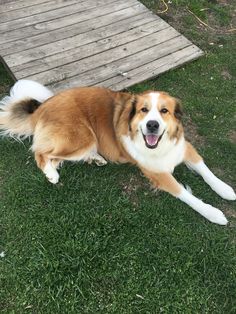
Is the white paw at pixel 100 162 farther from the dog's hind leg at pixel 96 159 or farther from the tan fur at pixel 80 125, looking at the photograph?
the tan fur at pixel 80 125

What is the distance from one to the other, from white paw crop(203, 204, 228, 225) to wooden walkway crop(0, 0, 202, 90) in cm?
184

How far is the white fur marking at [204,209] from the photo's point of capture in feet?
11.3

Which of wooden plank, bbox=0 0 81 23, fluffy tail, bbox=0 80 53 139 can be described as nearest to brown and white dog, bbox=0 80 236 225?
fluffy tail, bbox=0 80 53 139

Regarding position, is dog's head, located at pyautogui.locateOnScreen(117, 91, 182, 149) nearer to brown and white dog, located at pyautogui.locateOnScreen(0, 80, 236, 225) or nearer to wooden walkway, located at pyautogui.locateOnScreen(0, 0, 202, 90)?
brown and white dog, located at pyautogui.locateOnScreen(0, 80, 236, 225)

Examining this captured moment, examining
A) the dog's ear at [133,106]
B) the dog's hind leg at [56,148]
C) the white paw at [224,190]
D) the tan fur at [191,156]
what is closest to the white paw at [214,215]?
the white paw at [224,190]

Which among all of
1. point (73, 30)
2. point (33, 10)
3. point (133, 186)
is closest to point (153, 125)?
point (133, 186)

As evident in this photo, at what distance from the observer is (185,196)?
138 inches

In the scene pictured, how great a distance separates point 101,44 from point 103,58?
28cm

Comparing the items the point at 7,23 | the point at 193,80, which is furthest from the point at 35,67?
the point at 193,80

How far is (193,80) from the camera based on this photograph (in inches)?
191

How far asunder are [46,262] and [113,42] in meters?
3.08

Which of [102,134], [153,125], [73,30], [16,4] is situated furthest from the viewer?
[16,4]

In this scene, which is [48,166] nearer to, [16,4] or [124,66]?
[124,66]

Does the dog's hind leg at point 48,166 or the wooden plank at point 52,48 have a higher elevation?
the wooden plank at point 52,48
